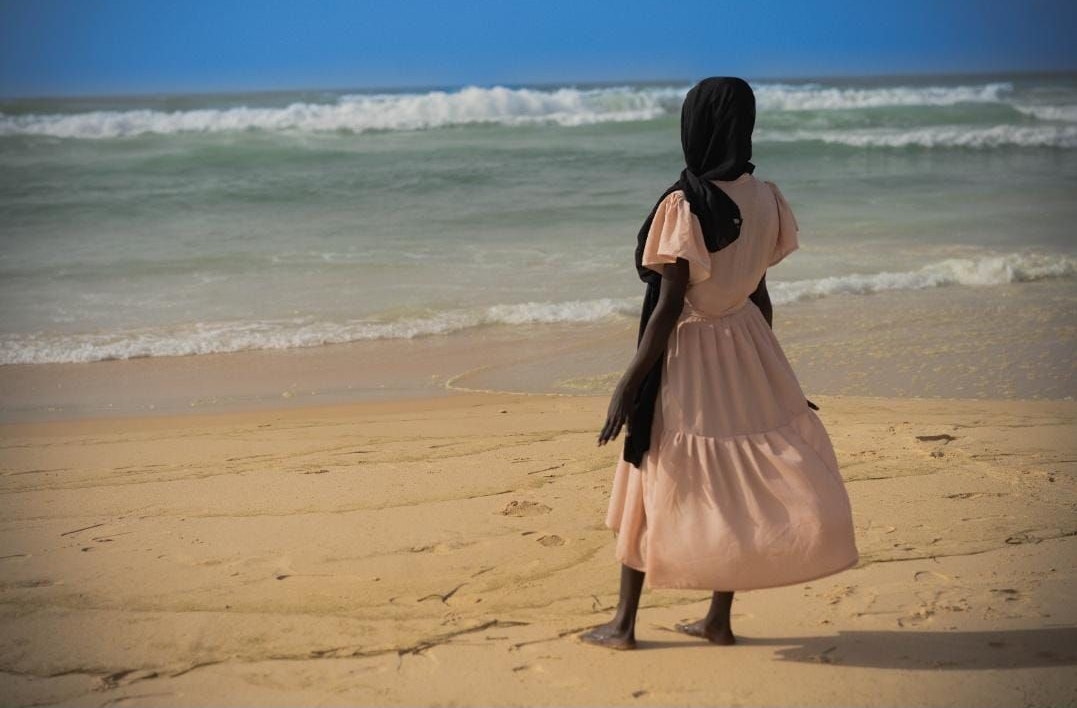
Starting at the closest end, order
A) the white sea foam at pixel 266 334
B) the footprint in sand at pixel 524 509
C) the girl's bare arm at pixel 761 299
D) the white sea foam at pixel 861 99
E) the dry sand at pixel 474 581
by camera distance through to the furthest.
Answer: the dry sand at pixel 474 581 < the girl's bare arm at pixel 761 299 < the footprint in sand at pixel 524 509 < the white sea foam at pixel 266 334 < the white sea foam at pixel 861 99

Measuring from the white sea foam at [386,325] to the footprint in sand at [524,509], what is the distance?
4.26 metres

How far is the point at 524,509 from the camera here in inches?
181

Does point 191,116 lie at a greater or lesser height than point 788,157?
greater

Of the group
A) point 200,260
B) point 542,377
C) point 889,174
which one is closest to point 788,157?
point 889,174

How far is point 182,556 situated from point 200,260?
8966 millimetres

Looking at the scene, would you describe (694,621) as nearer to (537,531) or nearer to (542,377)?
(537,531)

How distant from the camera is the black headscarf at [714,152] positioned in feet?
9.37

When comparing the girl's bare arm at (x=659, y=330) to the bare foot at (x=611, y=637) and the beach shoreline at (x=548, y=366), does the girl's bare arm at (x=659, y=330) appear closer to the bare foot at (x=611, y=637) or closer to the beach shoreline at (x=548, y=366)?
the bare foot at (x=611, y=637)

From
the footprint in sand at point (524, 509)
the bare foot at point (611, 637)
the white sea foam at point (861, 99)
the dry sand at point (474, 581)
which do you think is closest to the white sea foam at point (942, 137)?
the white sea foam at point (861, 99)

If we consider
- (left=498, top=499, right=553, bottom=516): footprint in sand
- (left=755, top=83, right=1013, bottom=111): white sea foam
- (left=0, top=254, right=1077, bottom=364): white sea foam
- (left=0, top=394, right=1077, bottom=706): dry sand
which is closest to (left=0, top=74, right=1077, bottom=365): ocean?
(left=0, top=254, right=1077, bottom=364): white sea foam

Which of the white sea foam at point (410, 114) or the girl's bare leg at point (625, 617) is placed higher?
the white sea foam at point (410, 114)

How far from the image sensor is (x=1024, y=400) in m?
6.41

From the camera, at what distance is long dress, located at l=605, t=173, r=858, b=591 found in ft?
9.86

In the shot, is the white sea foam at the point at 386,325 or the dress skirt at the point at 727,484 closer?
the dress skirt at the point at 727,484
